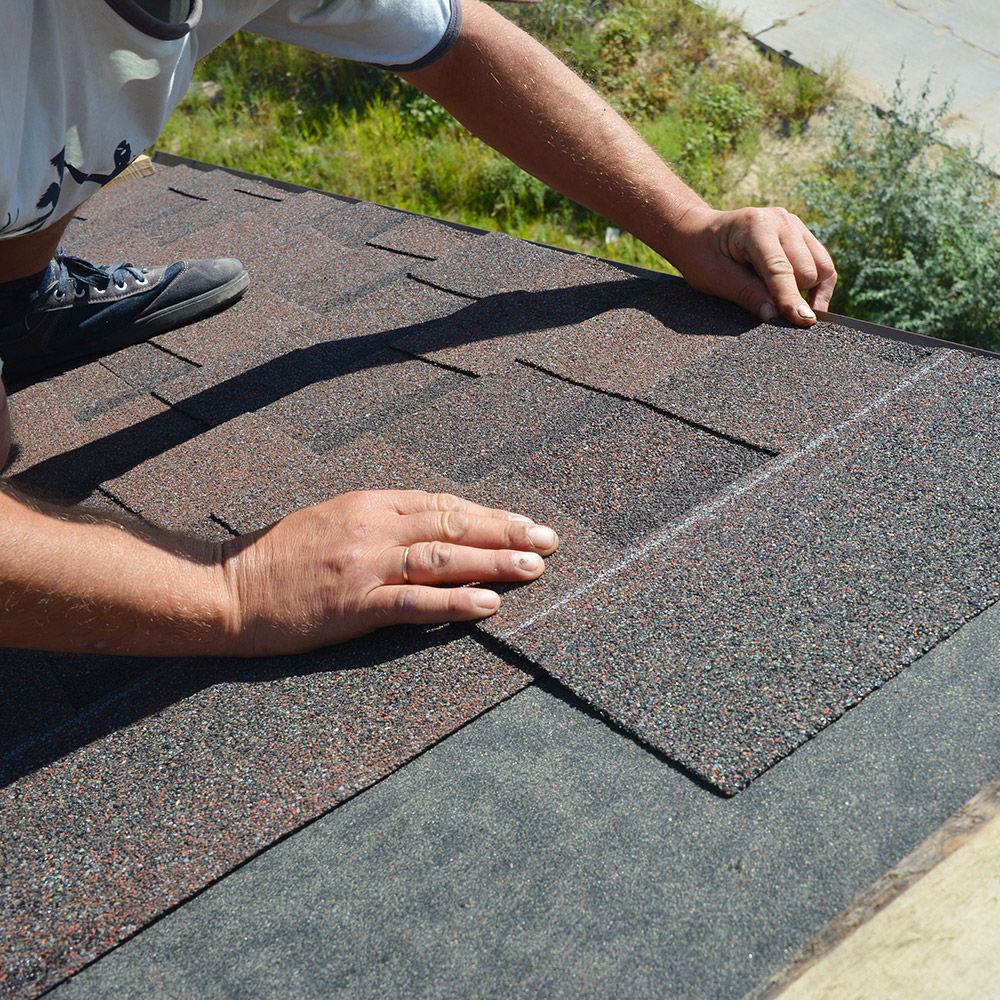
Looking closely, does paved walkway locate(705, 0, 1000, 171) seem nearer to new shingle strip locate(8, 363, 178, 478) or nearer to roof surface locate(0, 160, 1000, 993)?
roof surface locate(0, 160, 1000, 993)

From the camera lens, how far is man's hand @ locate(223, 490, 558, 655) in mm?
1479

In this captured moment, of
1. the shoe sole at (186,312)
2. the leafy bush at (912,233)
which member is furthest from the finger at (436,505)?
the leafy bush at (912,233)

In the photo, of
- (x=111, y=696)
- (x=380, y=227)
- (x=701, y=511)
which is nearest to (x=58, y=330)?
(x=380, y=227)

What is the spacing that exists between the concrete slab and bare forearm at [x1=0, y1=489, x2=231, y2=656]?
1.41 ft

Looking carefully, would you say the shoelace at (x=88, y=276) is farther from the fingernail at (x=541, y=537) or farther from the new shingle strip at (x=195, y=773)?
the fingernail at (x=541, y=537)

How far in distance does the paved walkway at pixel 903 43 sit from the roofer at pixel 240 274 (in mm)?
5149

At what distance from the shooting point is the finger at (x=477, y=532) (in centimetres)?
154

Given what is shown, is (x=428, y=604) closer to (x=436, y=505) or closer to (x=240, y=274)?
(x=436, y=505)

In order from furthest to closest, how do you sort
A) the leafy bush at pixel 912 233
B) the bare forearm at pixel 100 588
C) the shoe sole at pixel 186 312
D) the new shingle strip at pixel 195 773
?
1. the leafy bush at pixel 912 233
2. the shoe sole at pixel 186 312
3. the bare forearm at pixel 100 588
4. the new shingle strip at pixel 195 773

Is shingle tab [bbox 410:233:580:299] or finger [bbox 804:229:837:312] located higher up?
finger [bbox 804:229:837:312]

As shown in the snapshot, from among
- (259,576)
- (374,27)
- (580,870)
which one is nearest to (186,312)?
(374,27)

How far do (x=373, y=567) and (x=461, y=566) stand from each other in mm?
130

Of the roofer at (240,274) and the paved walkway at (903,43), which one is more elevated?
the paved walkway at (903,43)

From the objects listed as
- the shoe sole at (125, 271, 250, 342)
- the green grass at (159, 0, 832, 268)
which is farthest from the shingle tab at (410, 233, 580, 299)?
the green grass at (159, 0, 832, 268)
